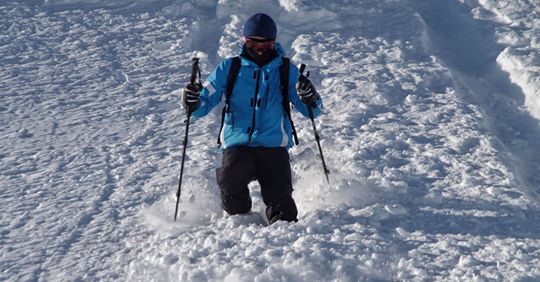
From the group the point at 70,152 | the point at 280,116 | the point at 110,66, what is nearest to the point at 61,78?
the point at 110,66

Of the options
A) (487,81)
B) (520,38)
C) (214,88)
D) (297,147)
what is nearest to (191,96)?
(214,88)

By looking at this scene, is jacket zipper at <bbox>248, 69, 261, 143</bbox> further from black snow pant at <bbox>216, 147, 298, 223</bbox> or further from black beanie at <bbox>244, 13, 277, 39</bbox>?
black beanie at <bbox>244, 13, 277, 39</bbox>

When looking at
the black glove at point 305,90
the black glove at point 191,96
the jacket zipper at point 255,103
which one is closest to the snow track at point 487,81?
the black glove at point 305,90

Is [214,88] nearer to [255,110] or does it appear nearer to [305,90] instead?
[255,110]

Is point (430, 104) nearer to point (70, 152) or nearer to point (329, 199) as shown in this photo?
point (329, 199)

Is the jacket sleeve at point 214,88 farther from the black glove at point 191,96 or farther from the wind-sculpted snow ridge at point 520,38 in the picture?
the wind-sculpted snow ridge at point 520,38

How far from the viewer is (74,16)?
10477 millimetres

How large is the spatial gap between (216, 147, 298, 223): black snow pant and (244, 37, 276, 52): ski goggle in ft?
2.74

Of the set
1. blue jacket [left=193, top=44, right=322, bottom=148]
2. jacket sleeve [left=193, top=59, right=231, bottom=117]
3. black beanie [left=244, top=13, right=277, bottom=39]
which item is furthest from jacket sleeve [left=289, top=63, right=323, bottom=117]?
jacket sleeve [left=193, top=59, right=231, bottom=117]

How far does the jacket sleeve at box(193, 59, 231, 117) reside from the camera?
5.40m

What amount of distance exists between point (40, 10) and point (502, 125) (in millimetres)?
7422

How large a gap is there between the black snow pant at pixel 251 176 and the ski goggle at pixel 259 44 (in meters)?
0.83

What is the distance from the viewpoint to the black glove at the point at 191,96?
17.0 ft

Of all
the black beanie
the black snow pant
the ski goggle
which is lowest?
the black snow pant
